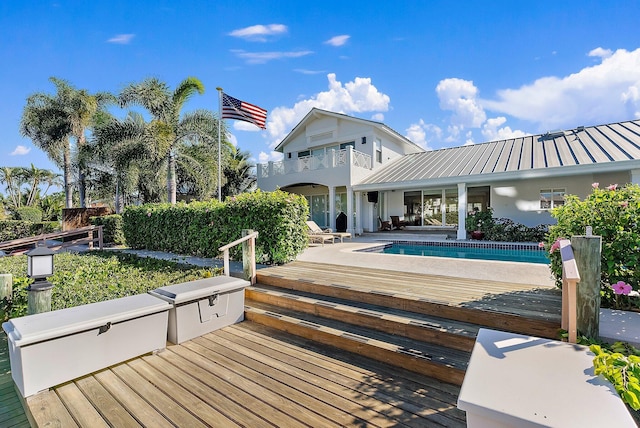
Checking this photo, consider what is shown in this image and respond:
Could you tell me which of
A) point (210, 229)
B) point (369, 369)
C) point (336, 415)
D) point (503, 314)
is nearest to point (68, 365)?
point (336, 415)

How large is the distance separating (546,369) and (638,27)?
14163 millimetres

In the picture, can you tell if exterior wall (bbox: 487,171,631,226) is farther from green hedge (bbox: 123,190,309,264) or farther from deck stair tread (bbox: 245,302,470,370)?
deck stair tread (bbox: 245,302,470,370)

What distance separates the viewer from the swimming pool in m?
10.1

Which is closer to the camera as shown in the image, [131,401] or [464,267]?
[131,401]

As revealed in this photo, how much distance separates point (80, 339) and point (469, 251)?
11.3 meters

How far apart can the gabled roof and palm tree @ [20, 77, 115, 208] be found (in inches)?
461

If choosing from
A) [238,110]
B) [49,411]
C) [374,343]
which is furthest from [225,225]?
[238,110]

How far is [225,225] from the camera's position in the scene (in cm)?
776

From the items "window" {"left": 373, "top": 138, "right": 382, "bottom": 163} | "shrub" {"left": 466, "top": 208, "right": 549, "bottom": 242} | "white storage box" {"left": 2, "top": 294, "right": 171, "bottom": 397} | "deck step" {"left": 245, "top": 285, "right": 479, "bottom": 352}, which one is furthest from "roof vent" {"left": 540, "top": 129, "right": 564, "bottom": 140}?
"white storage box" {"left": 2, "top": 294, "right": 171, "bottom": 397}

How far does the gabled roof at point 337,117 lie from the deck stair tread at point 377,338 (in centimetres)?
1409

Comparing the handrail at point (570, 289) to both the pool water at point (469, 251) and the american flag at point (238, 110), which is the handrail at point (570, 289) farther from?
the american flag at point (238, 110)

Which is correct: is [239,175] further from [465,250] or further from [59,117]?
[465,250]

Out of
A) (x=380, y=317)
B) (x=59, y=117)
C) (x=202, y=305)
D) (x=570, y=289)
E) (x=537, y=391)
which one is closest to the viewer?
(x=537, y=391)

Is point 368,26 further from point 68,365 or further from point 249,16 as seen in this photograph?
point 68,365
